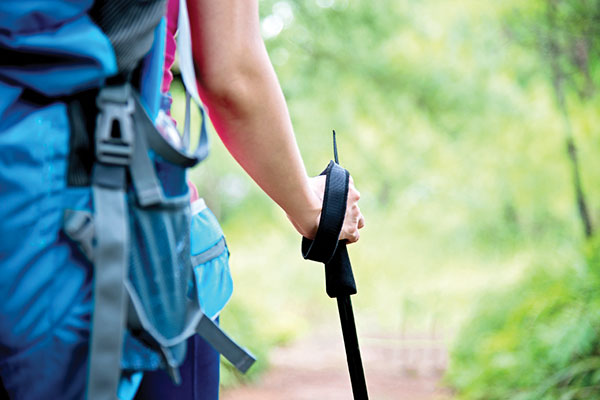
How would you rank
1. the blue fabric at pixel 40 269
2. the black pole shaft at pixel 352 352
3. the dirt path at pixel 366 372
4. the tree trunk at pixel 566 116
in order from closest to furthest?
1. the blue fabric at pixel 40 269
2. the black pole shaft at pixel 352 352
3. the tree trunk at pixel 566 116
4. the dirt path at pixel 366 372

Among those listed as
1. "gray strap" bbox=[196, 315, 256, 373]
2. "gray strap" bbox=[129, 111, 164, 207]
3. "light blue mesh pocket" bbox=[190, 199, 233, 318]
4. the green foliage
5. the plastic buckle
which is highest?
the plastic buckle

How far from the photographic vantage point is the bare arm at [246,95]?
0.93 m

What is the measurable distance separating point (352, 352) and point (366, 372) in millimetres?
6384

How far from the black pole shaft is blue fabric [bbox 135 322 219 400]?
30 centimetres

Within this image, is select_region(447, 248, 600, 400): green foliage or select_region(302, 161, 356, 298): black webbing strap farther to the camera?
select_region(447, 248, 600, 400): green foliage

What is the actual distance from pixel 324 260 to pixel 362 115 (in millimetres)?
5497

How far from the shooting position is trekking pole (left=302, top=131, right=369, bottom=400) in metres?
1.10

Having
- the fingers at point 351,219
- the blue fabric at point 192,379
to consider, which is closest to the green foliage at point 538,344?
the fingers at point 351,219

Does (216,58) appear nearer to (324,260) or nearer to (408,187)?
(324,260)

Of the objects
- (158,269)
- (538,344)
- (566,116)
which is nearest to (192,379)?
(158,269)

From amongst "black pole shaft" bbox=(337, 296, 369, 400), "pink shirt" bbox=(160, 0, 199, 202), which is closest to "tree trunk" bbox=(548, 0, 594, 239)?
"black pole shaft" bbox=(337, 296, 369, 400)

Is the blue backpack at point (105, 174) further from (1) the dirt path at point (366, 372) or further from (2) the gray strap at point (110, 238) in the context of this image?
(1) the dirt path at point (366, 372)

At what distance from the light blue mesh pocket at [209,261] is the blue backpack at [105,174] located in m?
0.09

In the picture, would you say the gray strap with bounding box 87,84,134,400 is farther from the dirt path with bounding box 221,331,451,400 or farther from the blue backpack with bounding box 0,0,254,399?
the dirt path with bounding box 221,331,451,400
